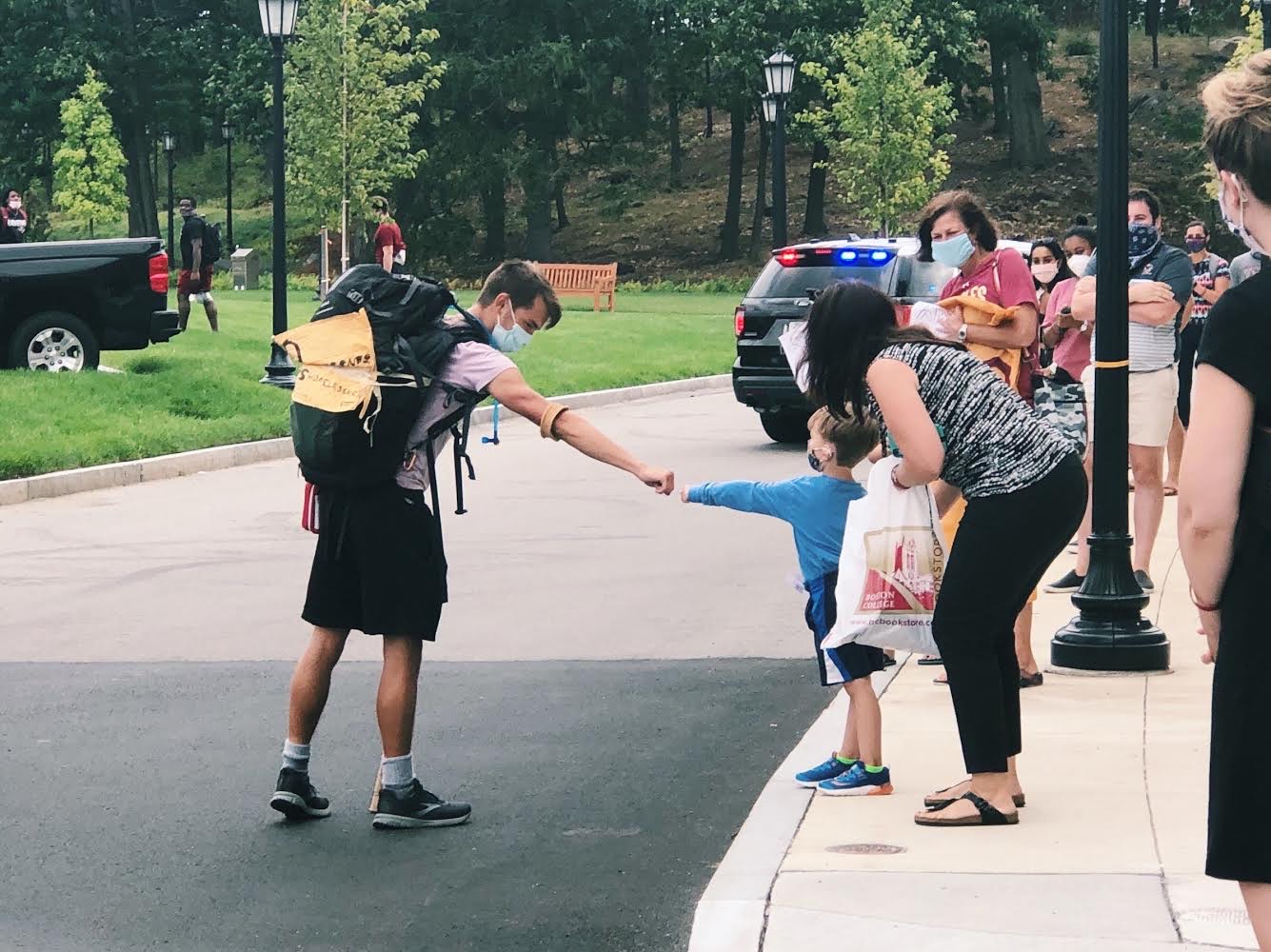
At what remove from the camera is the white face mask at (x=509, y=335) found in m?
6.50

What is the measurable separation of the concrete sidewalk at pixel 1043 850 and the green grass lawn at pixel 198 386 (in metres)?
10.0

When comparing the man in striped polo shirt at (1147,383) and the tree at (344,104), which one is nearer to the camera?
the man in striped polo shirt at (1147,383)

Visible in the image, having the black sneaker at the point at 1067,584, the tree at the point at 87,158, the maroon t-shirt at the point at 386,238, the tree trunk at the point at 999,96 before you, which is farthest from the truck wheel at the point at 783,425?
the tree trunk at the point at 999,96

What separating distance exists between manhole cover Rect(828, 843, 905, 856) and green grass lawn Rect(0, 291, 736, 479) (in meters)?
10.9

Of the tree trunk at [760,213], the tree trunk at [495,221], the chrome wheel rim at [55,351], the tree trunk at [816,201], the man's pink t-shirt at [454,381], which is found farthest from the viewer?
the tree trunk at [495,221]

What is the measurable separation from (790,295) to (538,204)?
4177cm

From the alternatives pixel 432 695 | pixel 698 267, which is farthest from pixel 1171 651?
pixel 698 267

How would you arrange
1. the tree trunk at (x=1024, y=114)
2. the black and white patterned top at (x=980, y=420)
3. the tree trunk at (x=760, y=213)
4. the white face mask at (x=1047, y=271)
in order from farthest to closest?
the tree trunk at (x=1024, y=114), the tree trunk at (x=760, y=213), the white face mask at (x=1047, y=271), the black and white patterned top at (x=980, y=420)

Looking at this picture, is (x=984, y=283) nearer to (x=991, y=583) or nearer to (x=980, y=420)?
(x=980, y=420)

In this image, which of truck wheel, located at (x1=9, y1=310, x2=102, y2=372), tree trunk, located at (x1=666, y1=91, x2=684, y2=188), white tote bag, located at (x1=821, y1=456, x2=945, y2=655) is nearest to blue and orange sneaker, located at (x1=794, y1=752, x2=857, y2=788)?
→ white tote bag, located at (x1=821, y1=456, x2=945, y2=655)

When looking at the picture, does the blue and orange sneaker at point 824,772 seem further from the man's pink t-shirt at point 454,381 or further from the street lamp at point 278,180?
the street lamp at point 278,180

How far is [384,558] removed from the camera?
6219 mm

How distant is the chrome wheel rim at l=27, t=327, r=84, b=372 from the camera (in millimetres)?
19484

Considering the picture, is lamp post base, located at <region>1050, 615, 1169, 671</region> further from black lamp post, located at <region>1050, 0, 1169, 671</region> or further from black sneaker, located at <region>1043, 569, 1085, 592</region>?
black sneaker, located at <region>1043, 569, 1085, 592</region>
